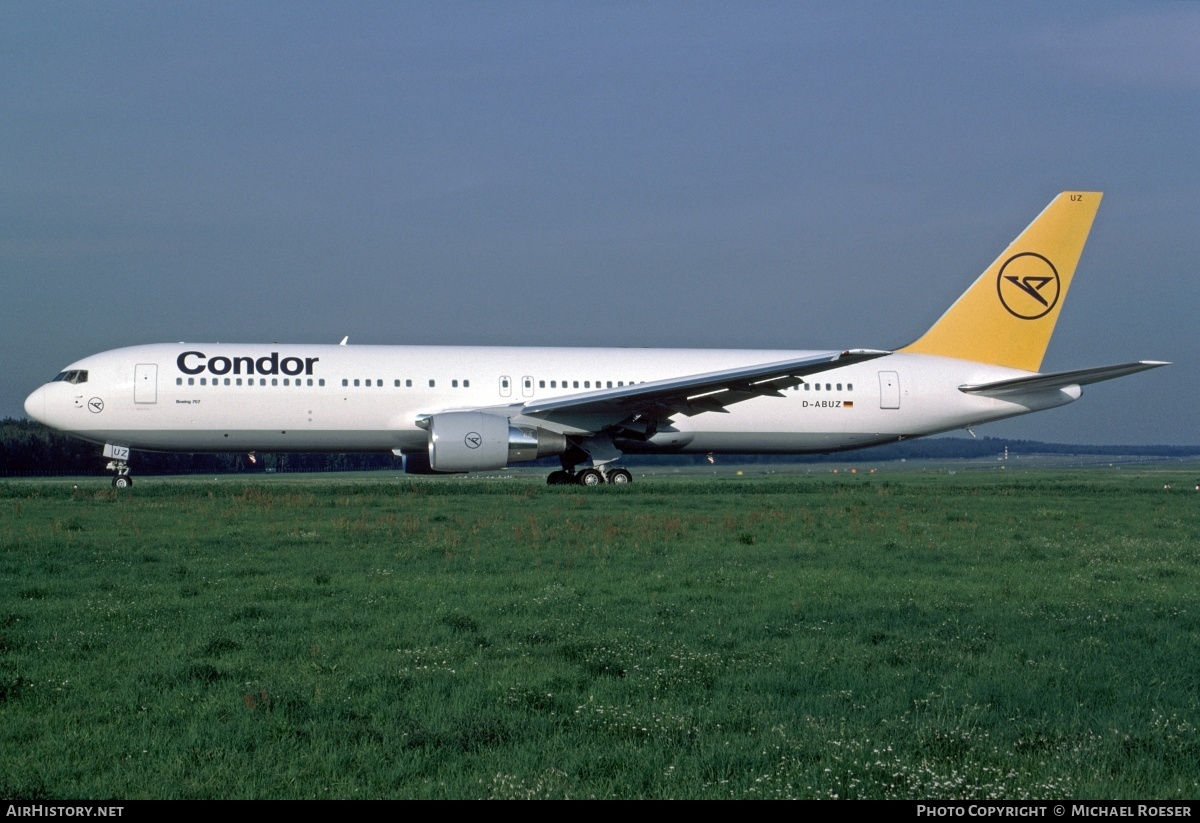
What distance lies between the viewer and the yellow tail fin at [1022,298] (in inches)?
1164

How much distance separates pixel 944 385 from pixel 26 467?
45761 mm

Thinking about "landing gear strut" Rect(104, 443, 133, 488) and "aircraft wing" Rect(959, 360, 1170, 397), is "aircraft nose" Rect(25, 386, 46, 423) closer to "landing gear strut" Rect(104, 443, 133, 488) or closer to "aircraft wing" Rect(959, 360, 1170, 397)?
"landing gear strut" Rect(104, 443, 133, 488)

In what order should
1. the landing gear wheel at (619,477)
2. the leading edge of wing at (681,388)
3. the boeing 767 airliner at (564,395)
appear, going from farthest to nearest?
the landing gear wheel at (619,477) < the boeing 767 airliner at (564,395) < the leading edge of wing at (681,388)

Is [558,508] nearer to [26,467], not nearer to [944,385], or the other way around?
[944,385]

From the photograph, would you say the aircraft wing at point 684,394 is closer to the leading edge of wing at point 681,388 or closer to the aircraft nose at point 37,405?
the leading edge of wing at point 681,388

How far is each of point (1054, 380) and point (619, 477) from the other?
11.7 meters

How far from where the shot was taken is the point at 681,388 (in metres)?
24.0

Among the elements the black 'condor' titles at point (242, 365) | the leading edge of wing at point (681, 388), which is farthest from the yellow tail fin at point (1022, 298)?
the black 'condor' titles at point (242, 365)

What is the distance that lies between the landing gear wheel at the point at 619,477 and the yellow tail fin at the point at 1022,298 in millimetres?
9577

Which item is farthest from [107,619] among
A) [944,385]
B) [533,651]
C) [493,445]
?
[944,385]

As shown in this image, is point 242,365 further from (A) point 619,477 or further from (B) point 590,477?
(A) point 619,477

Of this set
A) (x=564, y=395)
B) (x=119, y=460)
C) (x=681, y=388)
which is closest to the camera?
(x=681, y=388)

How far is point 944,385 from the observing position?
29469mm

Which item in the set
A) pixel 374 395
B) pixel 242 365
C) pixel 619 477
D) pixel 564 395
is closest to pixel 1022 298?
pixel 619 477
